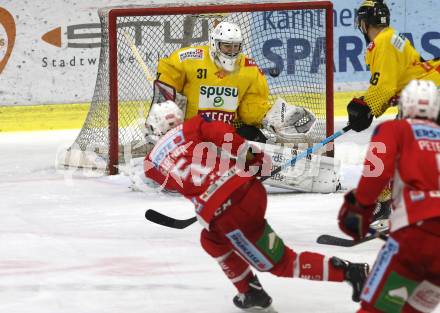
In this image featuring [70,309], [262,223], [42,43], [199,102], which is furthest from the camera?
[42,43]

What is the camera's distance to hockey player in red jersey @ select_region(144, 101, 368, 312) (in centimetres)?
392

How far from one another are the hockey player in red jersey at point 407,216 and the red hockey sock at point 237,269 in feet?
2.92

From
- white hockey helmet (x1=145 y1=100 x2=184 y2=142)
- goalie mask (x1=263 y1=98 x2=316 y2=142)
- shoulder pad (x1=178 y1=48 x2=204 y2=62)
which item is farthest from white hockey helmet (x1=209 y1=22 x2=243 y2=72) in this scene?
white hockey helmet (x1=145 y1=100 x2=184 y2=142)

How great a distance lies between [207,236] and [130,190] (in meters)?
2.80

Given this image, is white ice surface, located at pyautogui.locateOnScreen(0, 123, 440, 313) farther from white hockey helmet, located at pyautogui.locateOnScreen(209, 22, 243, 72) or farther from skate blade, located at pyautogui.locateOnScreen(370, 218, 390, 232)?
white hockey helmet, located at pyautogui.locateOnScreen(209, 22, 243, 72)

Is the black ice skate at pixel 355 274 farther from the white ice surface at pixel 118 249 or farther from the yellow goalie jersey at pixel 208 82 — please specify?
the yellow goalie jersey at pixel 208 82

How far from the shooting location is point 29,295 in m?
4.44

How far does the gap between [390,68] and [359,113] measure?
10.9 inches

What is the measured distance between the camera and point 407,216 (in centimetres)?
321

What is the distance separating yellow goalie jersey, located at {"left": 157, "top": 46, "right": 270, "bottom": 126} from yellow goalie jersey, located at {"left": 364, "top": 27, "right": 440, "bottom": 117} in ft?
3.42

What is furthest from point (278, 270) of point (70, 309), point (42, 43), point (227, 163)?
point (42, 43)

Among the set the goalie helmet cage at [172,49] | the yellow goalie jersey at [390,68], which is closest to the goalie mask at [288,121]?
the goalie helmet cage at [172,49]

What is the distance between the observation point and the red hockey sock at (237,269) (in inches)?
161

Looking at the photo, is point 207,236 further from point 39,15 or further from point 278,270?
point 39,15
